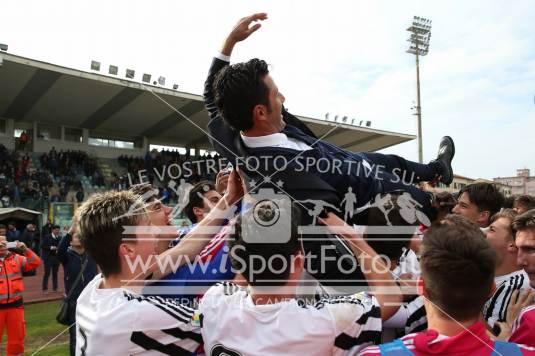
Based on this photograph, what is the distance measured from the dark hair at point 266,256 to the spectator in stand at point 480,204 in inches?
85.2

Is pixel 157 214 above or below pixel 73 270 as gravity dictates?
above

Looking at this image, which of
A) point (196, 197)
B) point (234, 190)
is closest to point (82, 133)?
point (196, 197)

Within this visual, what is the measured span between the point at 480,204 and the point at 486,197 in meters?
0.07

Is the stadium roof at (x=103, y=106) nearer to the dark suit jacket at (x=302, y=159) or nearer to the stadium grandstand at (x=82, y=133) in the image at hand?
the stadium grandstand at (x=82, y=133)

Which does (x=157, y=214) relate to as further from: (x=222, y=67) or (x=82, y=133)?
(x=82, y=133)

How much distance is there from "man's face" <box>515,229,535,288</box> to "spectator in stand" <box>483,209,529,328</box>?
0.50 feet

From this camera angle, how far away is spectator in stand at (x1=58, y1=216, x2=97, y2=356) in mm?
4805

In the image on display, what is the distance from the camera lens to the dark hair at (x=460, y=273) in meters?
1.40

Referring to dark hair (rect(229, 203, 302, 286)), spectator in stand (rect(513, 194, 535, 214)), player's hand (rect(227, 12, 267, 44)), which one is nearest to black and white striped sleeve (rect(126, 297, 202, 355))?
dark hair (rect(229, 203, 302, 286))

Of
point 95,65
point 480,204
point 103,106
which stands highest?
point 95,65

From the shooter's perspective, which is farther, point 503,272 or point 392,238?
point 503,272

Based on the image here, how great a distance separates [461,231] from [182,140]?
18.9 meters

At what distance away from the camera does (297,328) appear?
4.96 ft

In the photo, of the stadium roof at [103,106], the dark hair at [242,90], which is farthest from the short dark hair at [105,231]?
the stadium roof at [103,106]
